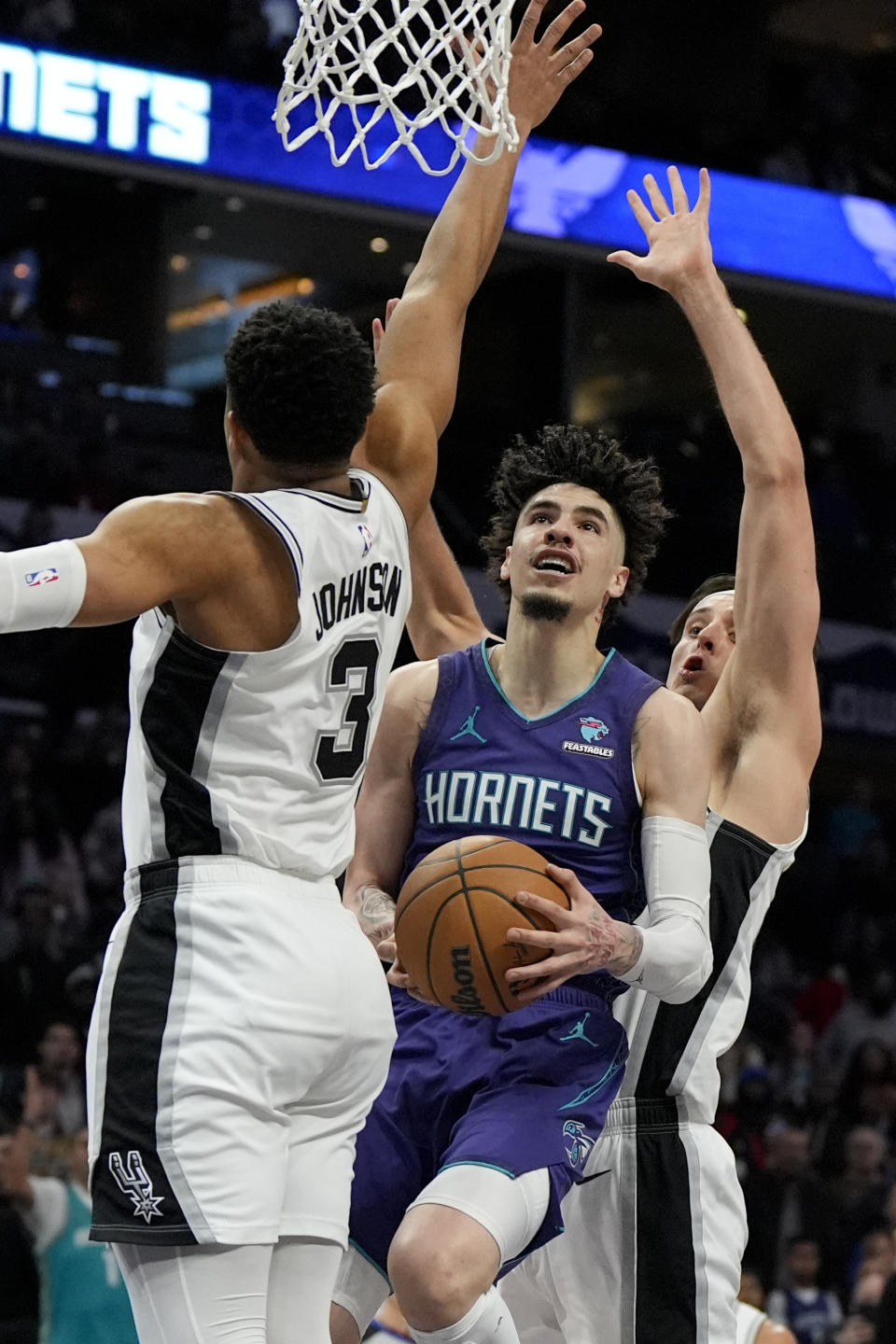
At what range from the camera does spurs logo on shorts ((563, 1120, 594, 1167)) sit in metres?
3.43

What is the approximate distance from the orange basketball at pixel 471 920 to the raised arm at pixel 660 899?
39 millimetres

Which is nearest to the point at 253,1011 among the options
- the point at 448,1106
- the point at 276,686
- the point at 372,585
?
the point at 276,686

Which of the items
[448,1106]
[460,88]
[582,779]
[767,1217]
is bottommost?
[767,1217]

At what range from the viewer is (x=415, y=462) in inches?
124

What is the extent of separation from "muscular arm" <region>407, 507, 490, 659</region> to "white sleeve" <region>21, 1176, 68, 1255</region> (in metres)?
3.59

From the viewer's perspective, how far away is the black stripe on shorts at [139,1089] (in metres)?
2.60

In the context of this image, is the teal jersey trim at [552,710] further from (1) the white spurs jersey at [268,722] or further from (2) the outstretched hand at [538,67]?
(2) the outstretched hand at [538,67]

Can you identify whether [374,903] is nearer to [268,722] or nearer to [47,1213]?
[268,722]

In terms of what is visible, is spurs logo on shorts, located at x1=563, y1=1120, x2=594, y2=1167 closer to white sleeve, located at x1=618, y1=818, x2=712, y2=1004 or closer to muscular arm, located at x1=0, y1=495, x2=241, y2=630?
white sleeve, located at x1=618, y1=818, x2=712, y2=1004

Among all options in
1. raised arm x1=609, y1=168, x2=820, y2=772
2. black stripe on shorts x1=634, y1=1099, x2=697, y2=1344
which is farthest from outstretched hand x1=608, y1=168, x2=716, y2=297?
black stripe on shorts x1=634, y1=1099, x2=697, y2=1344

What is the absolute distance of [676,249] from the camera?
13.5ft

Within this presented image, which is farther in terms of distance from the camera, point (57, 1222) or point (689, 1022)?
point (57, 1222)

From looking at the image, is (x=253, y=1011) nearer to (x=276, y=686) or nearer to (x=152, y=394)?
(x=276, y=686)

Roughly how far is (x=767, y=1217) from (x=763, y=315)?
291 inches
